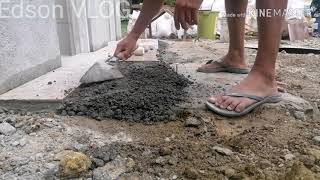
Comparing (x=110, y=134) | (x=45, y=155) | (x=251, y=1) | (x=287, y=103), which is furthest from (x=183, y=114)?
(x=251, y=1)

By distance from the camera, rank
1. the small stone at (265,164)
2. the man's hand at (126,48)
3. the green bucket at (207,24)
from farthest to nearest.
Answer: the green bucket at (207,24) → the man's hand at (126,48) → the small stone at (265,164)

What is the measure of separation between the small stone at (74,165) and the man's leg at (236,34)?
152 cm

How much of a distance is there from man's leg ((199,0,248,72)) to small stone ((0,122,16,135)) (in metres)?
1.48

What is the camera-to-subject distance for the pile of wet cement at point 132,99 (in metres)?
1.90

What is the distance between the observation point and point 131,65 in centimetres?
283

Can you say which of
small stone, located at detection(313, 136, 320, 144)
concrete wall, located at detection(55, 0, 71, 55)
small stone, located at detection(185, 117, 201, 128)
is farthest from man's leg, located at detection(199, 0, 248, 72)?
concrete wall, located at detection(55, 0, 71, 55)

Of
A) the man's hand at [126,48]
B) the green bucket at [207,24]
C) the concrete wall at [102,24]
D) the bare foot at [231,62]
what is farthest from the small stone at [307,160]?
the green bucket at [207,24]

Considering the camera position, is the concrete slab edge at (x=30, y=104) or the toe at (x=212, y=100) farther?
the concrete slab edge at (x=30, y=104)

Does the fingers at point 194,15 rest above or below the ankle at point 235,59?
above

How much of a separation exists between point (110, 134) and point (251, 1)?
603 cm

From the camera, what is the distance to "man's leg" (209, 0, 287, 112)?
6.21ft

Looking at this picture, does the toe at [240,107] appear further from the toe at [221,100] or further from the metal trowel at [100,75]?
the metal trowel at [100,75]

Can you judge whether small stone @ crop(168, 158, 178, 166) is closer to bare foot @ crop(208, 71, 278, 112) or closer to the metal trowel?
bare foot @ crop(208, 71, 278, 112)

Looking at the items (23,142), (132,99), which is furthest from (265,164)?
(23,142)
